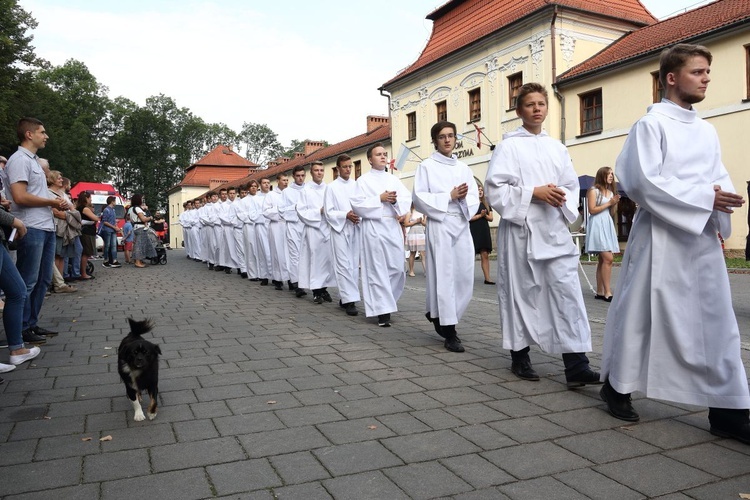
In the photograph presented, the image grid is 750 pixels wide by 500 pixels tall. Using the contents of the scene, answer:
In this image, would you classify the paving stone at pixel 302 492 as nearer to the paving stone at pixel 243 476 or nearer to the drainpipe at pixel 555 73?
the paving stone at pixel 243 476

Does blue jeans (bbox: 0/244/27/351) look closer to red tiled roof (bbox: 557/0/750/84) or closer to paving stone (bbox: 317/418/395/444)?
paving stone (bbox: 317/418/395/444)

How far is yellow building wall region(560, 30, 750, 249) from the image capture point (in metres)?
19.3

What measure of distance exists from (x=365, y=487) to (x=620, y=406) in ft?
5.90

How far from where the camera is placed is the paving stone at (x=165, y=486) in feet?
9.66

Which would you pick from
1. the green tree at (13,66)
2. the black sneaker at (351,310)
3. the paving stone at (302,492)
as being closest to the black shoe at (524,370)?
the paving stone at (302,492)

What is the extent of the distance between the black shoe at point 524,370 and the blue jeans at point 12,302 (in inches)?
168

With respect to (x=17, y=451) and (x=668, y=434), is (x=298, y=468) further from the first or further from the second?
(x=668, y=434)

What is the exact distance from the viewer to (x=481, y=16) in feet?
97.5

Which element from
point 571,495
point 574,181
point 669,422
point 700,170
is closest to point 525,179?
point 574,181

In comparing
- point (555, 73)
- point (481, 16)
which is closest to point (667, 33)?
point (555, 73)

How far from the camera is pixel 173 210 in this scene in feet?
268

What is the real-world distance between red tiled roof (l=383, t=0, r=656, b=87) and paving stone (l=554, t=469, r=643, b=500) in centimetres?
2409

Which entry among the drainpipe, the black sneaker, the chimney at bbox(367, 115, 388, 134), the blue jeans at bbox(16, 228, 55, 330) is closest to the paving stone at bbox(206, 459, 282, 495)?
the blue jeans at bbox(16, 228, 55, 330)

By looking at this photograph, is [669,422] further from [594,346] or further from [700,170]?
[594,346]
